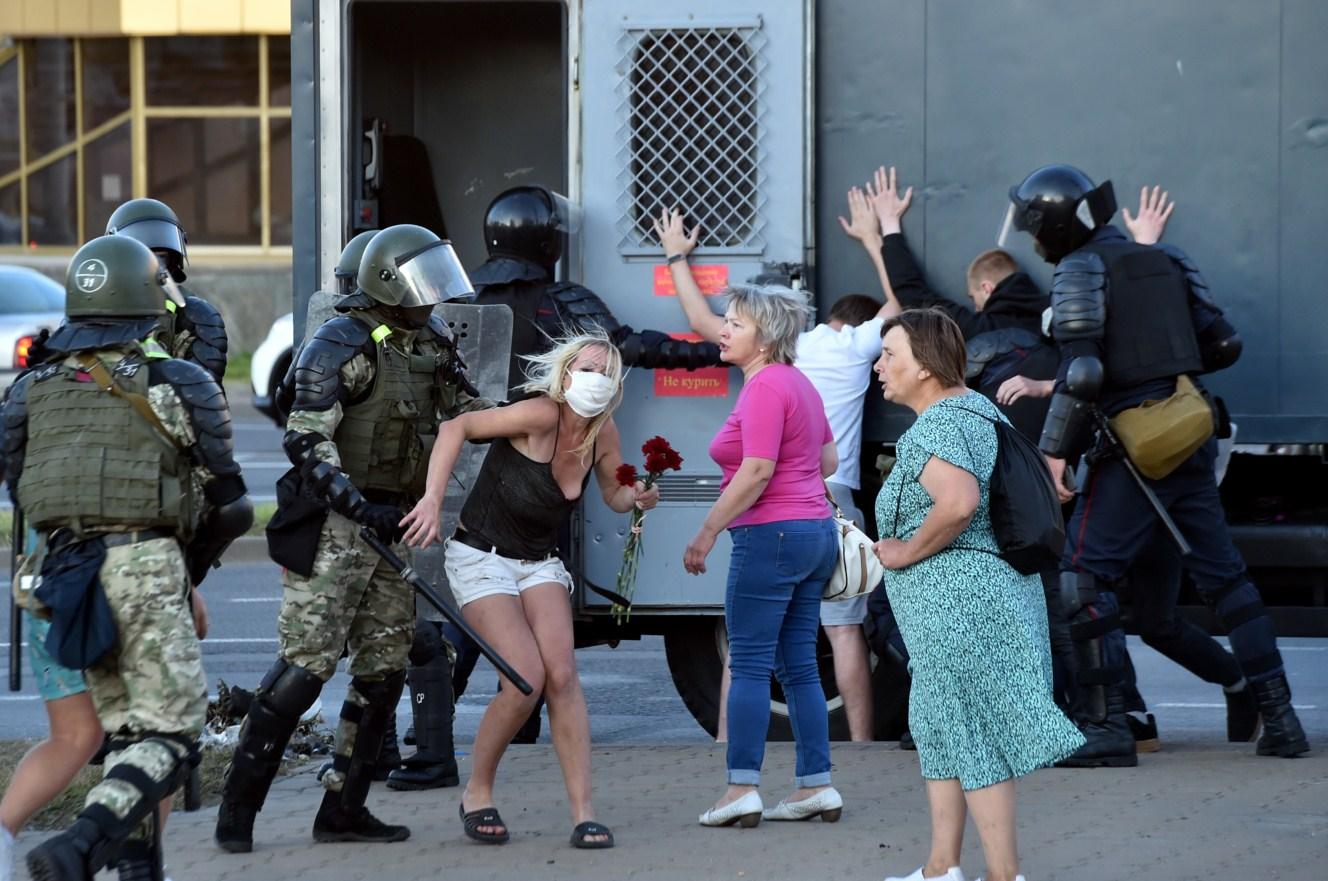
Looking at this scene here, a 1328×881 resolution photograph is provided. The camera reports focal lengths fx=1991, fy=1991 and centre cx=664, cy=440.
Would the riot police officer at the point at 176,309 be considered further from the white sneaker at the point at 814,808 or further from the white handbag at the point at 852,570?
the white sneaker at the point at 814,808

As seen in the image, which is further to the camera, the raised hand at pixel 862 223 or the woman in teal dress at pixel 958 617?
the raised hand at pixel 862 223

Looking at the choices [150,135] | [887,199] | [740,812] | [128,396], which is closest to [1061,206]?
[887,199]

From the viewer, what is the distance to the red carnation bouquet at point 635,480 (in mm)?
5875

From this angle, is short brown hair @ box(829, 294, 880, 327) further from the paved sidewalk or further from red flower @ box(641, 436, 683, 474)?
the paved sidewalk

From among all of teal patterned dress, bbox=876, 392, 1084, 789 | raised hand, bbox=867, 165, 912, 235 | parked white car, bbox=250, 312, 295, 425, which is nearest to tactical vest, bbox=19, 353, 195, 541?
teal patterned dress, bbox=876, 392, 1084, 789

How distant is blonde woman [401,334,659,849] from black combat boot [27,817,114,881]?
4.55 ft

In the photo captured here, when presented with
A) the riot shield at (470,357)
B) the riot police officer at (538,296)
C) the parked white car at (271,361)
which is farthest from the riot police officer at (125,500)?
the parked white car at (271,361)

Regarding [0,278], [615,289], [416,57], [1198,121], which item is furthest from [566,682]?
[0,278]

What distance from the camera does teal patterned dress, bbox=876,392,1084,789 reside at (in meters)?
4.80

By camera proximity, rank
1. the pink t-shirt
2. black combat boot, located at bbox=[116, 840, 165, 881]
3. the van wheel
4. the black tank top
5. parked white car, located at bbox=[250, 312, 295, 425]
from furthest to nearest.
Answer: parked white car, located at bbox=[250, 312, 295, 425], the van wheel, the pink t-shirt, the black tank top, black combat boot, located at bbox=[116, 840, 165, 881]

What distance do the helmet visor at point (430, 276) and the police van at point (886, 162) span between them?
157 centimetres

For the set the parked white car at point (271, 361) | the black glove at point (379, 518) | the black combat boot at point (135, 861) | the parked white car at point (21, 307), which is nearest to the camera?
the black combat boot at point (135, 861)

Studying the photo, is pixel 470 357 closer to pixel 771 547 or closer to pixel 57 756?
pixel 771 547

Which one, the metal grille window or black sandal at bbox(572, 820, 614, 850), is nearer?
black sandal at bbox(572, 820, 614, 850)
